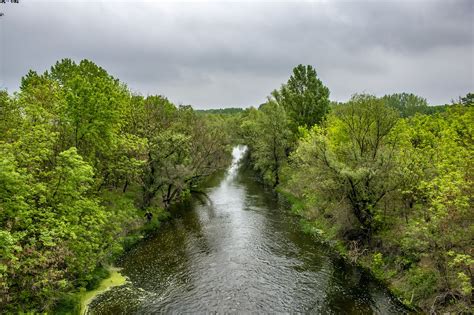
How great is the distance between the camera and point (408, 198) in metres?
24.1

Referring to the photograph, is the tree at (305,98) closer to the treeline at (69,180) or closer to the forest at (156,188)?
the forest at (156,188)

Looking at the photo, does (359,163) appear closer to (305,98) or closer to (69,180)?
(69,180)

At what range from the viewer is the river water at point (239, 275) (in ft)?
62.6

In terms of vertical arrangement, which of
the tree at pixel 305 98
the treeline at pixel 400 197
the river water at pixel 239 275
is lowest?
the river water at pixel 239 275

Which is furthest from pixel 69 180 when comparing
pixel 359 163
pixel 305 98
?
pixel 305 98

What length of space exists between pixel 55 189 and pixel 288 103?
5249 cm

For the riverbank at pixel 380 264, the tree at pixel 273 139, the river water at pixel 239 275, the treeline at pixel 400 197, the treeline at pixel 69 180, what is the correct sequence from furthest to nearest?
the tree at pixel 273 139 < the river water at pixel 239 275 < the riverbank at pixel 380 264 < the treeline at pixel 400 197 < the treeline at pixel 69 180

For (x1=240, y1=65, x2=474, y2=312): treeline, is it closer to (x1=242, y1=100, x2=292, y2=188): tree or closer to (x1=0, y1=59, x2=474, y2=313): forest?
(x1=0, y1=59, x2=474, y2=313): forest

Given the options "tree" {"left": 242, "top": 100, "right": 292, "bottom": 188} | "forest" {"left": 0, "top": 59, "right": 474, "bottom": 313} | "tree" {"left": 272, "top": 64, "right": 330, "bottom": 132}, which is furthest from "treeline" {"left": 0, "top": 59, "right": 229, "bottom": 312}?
"tree" {"left": 272, "top": 64, "right": 330, "bottom": 132}

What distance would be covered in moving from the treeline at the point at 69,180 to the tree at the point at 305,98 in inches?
1170

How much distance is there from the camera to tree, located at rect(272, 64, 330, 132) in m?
61.9

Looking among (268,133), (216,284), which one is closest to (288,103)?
(268,133)

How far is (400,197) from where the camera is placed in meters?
24.4

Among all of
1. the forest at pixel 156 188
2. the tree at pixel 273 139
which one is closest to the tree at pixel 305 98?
the tree at pixel 273 139
